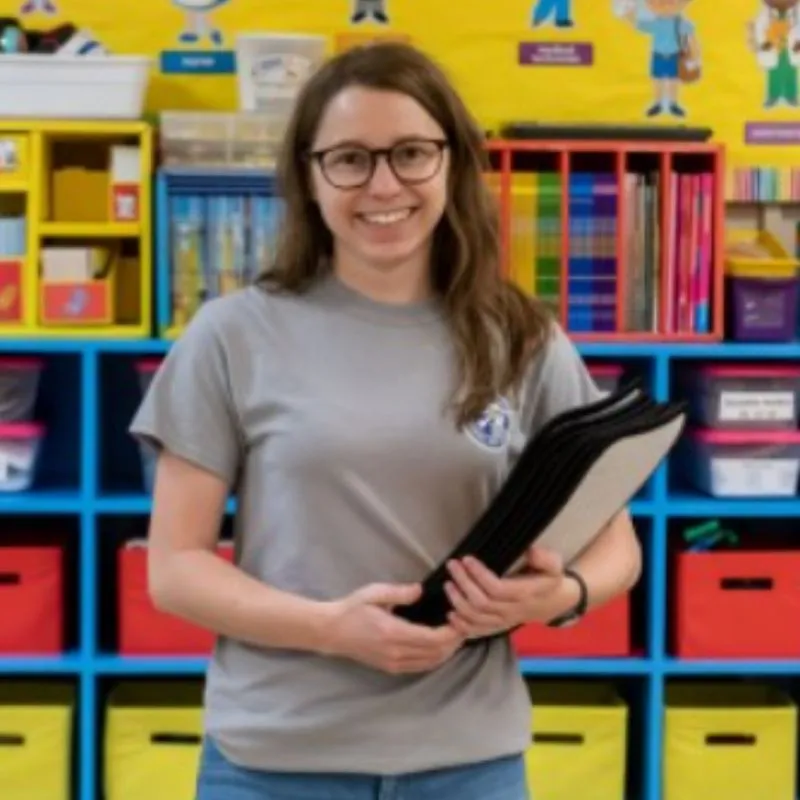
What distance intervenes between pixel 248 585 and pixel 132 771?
1683 millimetres

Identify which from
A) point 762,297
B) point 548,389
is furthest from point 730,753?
point 548,389

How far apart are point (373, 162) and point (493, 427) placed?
254mm

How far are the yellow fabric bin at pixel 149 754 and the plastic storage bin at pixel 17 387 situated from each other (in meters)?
0.58

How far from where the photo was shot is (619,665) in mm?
2908

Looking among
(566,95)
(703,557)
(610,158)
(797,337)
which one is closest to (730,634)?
(703,557)

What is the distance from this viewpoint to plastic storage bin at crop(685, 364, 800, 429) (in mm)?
2904

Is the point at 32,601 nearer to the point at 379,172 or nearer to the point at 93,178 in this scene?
the point at 93,178

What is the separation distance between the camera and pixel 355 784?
133cm

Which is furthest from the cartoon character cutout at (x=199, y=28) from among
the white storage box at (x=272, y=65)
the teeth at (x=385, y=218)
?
the teeth at (x=385, y=218)

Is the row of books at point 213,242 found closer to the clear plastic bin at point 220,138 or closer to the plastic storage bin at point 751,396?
the clear plastic bin at point 220,138

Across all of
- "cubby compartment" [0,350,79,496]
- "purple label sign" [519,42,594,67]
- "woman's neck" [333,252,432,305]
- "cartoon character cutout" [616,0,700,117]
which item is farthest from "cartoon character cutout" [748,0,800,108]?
"woman's neck" [333,252,432,305]

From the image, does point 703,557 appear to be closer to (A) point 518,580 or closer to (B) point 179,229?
(B) point 179,229

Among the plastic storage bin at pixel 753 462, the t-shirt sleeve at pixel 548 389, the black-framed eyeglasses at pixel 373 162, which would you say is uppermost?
the black-framed eyeglasses at pixel 373 162

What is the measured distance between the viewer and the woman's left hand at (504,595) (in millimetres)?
1288
